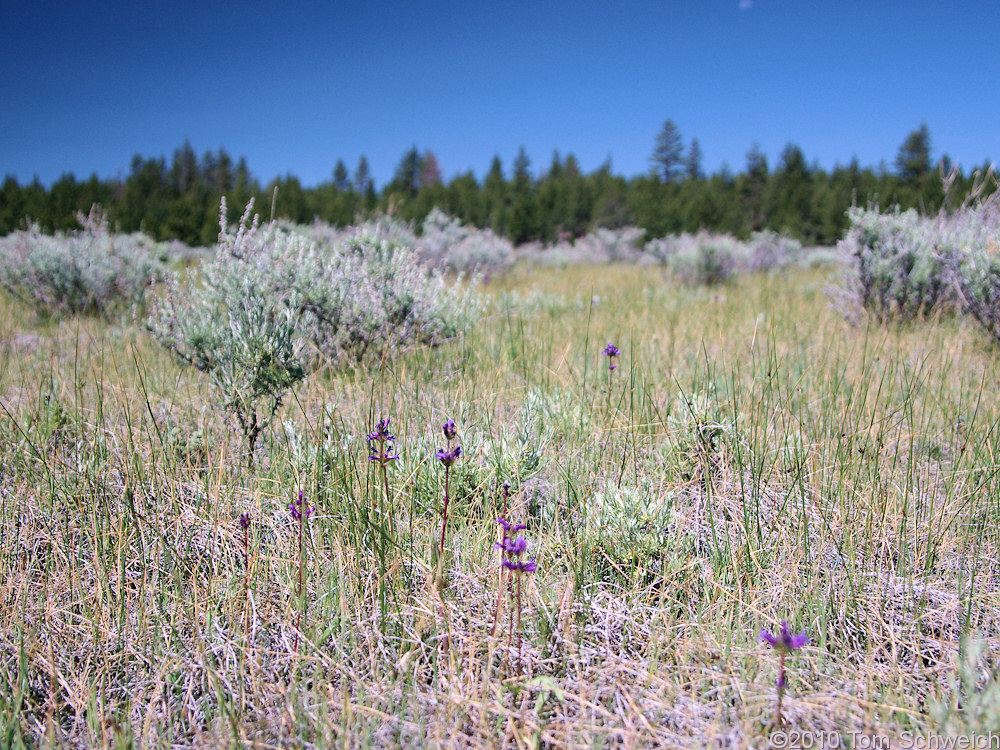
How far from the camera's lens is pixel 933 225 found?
611 cm

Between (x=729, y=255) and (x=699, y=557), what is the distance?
907cm

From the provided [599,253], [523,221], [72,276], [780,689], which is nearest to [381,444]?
[780,689]

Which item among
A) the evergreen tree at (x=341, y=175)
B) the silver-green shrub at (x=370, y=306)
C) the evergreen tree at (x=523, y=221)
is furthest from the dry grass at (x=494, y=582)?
the evergreen tree at (x=341, y=175)

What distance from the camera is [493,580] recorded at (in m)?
1.69

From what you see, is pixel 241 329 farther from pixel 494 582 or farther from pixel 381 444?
pixel 494 582

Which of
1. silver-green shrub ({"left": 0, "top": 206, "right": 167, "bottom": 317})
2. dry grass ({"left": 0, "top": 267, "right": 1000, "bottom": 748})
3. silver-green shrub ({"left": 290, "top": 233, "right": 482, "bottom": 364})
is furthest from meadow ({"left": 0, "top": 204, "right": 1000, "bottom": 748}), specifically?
silver-green shrub ({"left": 0, "top": 206, "right": 167, "bottom": 317})

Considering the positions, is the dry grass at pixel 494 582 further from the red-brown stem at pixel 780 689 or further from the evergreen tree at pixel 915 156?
the evergreen tree at pixel 915 156

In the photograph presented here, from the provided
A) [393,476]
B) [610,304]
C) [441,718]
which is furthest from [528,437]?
[610,304]

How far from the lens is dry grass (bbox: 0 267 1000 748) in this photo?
1.30 metres

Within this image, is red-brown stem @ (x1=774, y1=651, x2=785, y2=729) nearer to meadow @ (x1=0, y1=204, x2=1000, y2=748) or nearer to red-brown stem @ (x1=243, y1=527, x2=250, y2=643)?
meadow @ (x1=0, y1=204, x2=1000, y2=748)

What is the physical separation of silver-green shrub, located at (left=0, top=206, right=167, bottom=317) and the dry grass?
4.84 m

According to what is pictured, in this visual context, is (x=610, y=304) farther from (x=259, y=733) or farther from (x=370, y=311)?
(x=259, y=733)

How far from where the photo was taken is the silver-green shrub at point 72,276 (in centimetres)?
670

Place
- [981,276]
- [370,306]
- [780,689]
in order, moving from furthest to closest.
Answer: [981,276], [370,306], [780,689]
